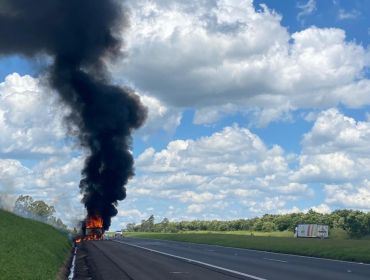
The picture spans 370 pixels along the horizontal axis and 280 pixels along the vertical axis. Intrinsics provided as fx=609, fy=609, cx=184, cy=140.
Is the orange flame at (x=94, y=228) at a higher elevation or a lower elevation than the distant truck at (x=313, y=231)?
lower

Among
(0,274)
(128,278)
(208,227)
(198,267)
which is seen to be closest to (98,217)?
(198,267)

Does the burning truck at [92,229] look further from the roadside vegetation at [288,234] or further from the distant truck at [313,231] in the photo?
the distant truck at [313,231]

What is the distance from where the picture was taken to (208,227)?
167 metres

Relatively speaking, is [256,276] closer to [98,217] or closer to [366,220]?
[98,217]

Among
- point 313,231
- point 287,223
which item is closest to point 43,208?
point 287,223

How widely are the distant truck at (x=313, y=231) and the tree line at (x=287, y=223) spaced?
5.26 metres

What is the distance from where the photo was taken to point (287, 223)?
132500 mm

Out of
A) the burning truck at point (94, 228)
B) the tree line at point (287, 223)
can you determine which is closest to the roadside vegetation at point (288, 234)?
the tree line at point (287, 223)

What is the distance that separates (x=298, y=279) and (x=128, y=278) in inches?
241

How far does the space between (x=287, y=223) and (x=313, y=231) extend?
4692 cm

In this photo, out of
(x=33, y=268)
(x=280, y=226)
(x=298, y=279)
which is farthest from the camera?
(x=280, y=226)

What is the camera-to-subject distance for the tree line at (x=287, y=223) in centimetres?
9505

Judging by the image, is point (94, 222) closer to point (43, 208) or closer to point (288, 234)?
point (288, 234)

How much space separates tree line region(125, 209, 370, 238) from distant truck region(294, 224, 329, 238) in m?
5.26
